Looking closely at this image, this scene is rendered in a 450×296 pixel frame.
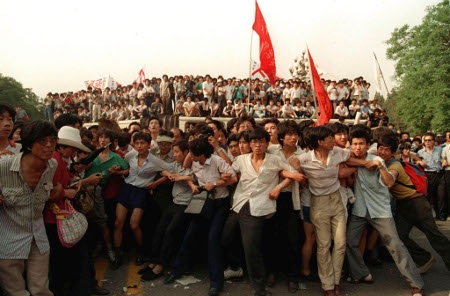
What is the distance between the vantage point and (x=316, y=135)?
4117 mm

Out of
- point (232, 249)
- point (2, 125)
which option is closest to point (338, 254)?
point (232, 249)

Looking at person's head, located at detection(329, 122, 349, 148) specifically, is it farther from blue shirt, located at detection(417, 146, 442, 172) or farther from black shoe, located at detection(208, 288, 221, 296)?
blue shirt, located at detection(417, 146, 442, 172)

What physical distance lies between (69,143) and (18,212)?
3.80ft

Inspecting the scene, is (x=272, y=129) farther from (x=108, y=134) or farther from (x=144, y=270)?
(x=144, y=270)

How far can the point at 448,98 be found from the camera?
2856 cm

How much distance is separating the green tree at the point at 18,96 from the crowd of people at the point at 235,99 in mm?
31477

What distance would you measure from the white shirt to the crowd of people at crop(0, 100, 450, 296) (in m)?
0.01

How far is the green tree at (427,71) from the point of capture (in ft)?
95.3

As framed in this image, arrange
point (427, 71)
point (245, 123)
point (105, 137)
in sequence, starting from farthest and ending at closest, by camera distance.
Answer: point (427, 71), point (245, 123), point (105, 137)

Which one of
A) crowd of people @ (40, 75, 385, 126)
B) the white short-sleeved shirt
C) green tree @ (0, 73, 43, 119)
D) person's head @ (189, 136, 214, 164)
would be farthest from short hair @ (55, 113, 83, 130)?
green tree @ (0, 73, 43, 119)

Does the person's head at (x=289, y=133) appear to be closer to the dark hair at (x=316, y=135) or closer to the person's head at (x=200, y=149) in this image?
the dark hair at (x=316, y=135)

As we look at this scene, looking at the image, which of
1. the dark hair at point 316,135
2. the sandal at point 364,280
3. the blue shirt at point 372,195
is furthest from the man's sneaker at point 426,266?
the dark hair at point 316,135

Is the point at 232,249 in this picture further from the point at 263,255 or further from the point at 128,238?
the point at 128,238

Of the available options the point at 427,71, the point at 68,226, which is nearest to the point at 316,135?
the point at 68,226
